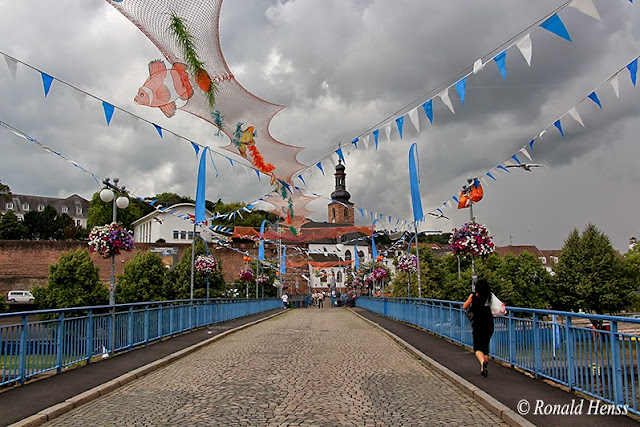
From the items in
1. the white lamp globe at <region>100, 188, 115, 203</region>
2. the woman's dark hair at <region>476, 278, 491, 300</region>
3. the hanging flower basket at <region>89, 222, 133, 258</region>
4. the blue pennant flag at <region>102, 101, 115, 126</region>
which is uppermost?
the blue pennant flag at <region>102, 101, 115, 126</region>

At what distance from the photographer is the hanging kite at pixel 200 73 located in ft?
26.3

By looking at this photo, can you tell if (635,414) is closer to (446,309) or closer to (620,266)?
(446,309)

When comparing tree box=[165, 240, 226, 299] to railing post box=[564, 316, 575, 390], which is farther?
tree box=[165, 240, 226, 299]

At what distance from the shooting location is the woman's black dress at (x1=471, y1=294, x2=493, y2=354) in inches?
330

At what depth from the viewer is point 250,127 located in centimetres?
1241

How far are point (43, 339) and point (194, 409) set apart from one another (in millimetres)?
3460

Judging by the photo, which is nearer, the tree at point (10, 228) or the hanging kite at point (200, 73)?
the hanging kite at point (200, 73)

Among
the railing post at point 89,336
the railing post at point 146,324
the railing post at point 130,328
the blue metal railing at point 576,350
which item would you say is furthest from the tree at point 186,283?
the blue metal railing at point 576,350

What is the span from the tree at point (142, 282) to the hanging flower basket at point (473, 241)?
28.8 m

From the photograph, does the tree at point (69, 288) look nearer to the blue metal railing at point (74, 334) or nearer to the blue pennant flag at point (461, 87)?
the blue metal railing at point (74, 334)

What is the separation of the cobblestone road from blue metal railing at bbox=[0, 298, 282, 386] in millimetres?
1432

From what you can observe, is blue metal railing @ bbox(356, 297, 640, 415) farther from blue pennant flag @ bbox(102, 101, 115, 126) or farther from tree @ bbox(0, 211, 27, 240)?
tree @ bbox(0, 211, 27, 240)

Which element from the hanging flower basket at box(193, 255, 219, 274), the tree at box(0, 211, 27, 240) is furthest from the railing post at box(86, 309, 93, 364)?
the tree at box(0, 211, 27, 240)

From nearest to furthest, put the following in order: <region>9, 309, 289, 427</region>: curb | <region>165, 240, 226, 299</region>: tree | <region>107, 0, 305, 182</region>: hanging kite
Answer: <region>9, 309, 289, 427</region>: curb < <region>107, 0, 305, 182</region>: hanging kite < <region>165, 240, 226, 299</region>: tree
